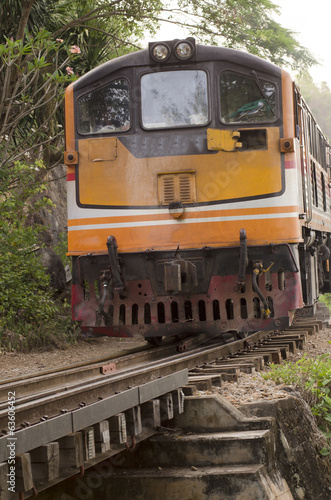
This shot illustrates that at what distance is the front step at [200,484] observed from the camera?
4684 millimetres

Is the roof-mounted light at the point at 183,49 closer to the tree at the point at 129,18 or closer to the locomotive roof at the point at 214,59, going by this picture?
the locomotive roof at the point at 214,59

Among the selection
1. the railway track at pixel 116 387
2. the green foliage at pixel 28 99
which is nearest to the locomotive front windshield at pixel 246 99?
the railway track at pixel 116 387

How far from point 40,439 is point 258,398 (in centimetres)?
239

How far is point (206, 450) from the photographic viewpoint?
16.5 ft

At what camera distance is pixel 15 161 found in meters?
11.4

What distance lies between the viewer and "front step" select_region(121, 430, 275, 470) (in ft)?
16.0

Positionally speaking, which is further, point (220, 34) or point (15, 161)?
point (220, 34)

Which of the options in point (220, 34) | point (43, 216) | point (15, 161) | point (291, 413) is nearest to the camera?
point (291, 413)

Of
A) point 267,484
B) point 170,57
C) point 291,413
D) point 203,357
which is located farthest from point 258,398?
point 170,57

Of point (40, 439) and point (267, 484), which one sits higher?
point (40, 439)

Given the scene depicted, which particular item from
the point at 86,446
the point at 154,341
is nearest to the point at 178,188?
the point at 154,341

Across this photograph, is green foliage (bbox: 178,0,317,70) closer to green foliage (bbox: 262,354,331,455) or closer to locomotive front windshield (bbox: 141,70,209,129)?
locomotive front windshield (bbox: 141,70,209,129)

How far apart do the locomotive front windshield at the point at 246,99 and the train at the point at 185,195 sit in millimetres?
11

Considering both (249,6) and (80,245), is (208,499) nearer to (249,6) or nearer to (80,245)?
(80,245)
